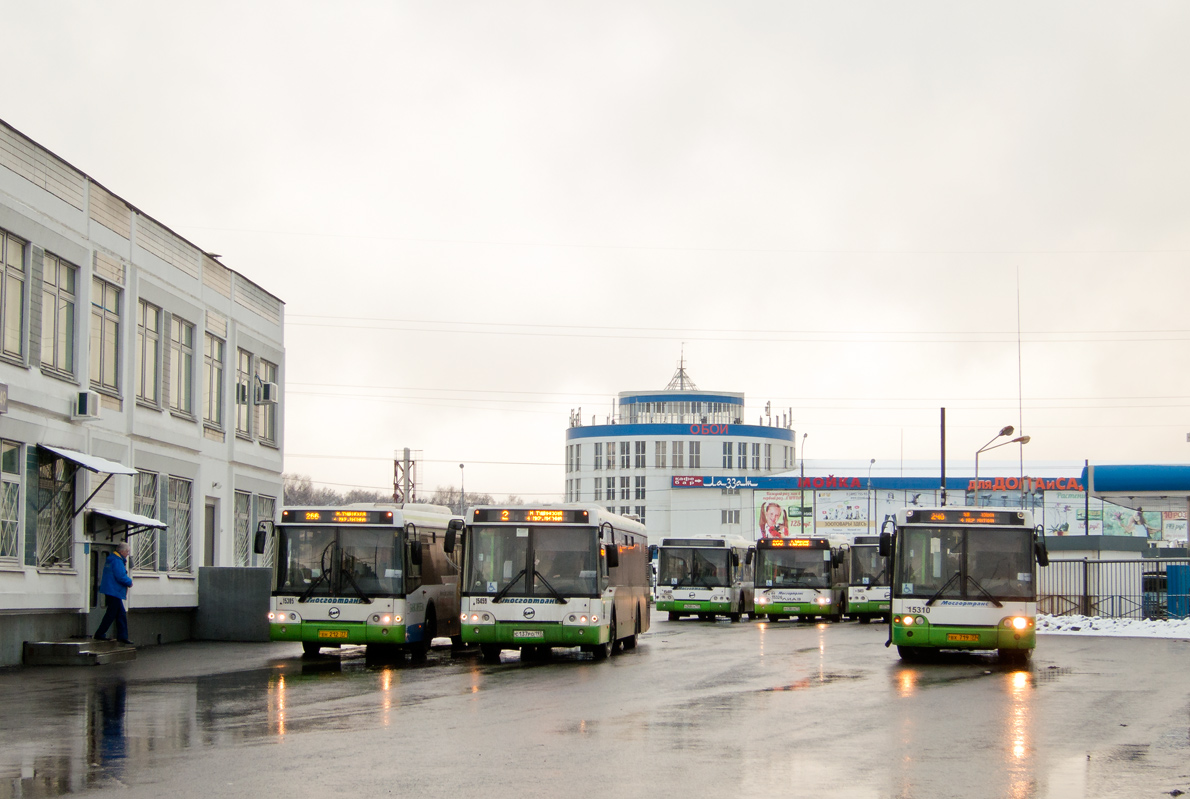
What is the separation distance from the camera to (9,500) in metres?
24.3

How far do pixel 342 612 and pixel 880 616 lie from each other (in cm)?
3139

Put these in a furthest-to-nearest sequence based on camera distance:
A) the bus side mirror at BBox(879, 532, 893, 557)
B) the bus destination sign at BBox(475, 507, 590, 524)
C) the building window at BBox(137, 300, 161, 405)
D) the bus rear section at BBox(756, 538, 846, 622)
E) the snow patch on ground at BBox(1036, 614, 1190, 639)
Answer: the bus rear section at BBox(756, 538, 846, 622)
the snow patch on ground at BBox(1036, 614, 1190, 639)
the building window at BBox(137, 300, 161, 405)
the bus destination sign at BBox(475, 507, 590, 524)
the bus side mirror at BBox(879, 532, 893, 557)

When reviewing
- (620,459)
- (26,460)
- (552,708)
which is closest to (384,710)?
(552,708)

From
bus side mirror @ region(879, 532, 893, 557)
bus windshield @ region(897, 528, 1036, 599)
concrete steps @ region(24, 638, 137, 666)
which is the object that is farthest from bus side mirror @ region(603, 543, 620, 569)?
concrete steps @ region(24, 638, 137, 666)

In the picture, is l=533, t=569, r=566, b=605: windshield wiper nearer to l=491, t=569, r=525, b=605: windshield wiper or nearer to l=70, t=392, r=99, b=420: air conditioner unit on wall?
l=491, t=569, r=525, b=605: windshield wiper

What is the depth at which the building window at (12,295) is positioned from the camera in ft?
79.3

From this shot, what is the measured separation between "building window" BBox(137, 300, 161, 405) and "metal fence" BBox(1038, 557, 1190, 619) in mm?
30096

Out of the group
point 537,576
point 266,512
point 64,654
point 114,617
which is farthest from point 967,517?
point 266,512

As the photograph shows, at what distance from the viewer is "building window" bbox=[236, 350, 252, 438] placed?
3747 centimetres

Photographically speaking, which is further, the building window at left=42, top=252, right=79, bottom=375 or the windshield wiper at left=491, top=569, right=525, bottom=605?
the building window at left=42, top=252, right=79, bottom=375

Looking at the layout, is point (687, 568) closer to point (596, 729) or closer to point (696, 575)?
point (696, 575)

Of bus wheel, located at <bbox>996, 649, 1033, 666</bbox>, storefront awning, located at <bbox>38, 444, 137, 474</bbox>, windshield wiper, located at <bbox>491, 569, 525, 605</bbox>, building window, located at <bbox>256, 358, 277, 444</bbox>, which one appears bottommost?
bus wheel, located at <bbox>996, 649, 1033, 666</bbox>

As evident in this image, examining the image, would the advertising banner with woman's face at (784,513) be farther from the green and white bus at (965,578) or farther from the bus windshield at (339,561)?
the bus windshield at (339,561)

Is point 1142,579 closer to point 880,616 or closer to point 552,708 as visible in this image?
point 880,616
